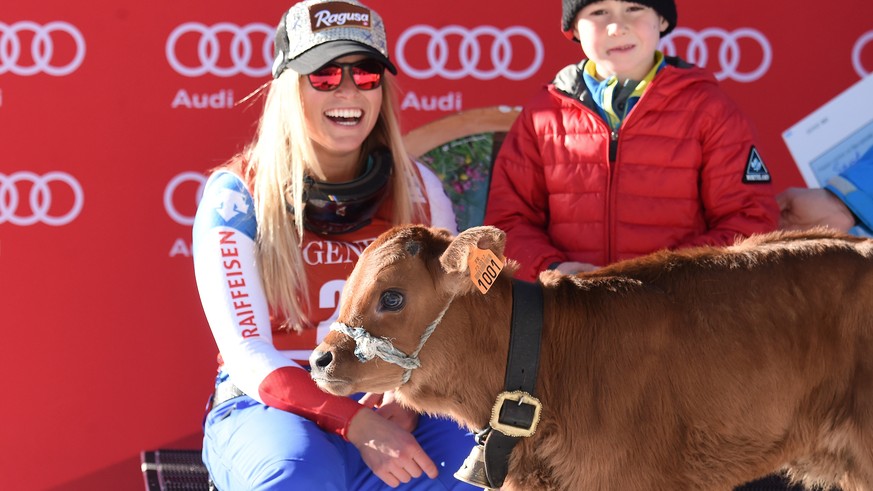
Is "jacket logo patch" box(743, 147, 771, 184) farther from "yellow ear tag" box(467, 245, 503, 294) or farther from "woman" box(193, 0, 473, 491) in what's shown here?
"yellow ear tag" box(467, 245, 503, 294)

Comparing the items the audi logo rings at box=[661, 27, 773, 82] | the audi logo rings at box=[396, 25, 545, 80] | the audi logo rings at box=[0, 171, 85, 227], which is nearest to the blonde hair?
the audi logo rings at box=[396, 25, 545, 80]

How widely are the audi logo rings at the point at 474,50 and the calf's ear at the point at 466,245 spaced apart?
218 centimetres

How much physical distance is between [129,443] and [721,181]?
2920 mm

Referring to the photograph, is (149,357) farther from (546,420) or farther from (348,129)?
(546,420)

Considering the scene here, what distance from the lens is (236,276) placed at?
320 centimetres

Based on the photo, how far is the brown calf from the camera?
2551mm

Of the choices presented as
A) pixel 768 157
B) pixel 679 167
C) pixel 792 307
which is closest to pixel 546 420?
pixel 792 307

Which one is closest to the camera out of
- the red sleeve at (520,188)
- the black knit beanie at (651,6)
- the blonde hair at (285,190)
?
the blonde hair at (285,190)

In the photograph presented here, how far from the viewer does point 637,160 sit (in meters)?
3.39

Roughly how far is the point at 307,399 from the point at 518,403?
2.53 feet

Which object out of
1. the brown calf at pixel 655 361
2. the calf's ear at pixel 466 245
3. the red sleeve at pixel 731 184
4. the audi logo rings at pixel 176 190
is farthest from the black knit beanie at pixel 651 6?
the audi logo rings at pixel 176 190

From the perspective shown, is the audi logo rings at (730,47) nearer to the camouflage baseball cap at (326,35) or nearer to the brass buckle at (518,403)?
the camouflage baseball cap at (326,35)

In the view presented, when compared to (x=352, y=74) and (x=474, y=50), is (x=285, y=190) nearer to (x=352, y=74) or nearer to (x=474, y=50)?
(x=352, y=74)

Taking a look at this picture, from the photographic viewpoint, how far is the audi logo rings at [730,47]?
14.8ft
